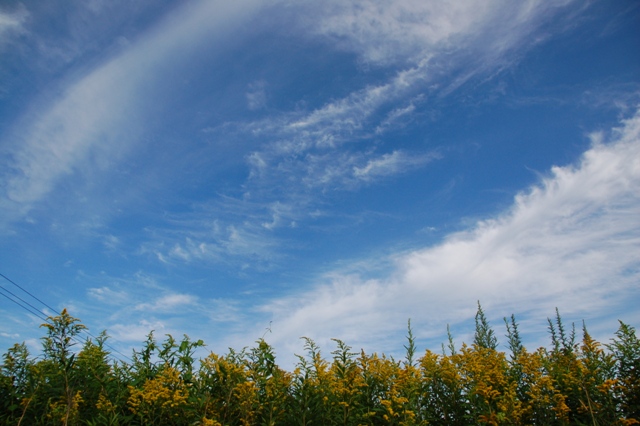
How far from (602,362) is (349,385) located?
3.69 meters

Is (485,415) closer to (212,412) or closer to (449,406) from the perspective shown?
(449,406)

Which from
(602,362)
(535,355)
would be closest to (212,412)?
(535,355)

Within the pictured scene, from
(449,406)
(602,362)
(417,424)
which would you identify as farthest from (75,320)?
(602,362)

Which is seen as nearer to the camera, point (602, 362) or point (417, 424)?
point (417, 424)

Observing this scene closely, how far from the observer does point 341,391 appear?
5113mm

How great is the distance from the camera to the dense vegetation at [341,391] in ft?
16.6

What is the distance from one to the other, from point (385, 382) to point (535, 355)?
2.25 meters

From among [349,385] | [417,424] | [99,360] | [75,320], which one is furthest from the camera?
[99,360]

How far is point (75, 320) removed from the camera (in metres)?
5.85

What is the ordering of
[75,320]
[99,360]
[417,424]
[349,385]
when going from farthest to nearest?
[99,360] → [75,320] → [349,385] → [417,424]

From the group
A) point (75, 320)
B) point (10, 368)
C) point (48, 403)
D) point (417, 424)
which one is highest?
point (75, 320)

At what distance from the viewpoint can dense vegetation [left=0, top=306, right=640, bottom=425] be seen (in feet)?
16.6

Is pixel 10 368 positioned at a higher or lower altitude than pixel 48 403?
higher

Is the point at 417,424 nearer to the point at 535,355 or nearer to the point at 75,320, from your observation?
the point at 535,355
